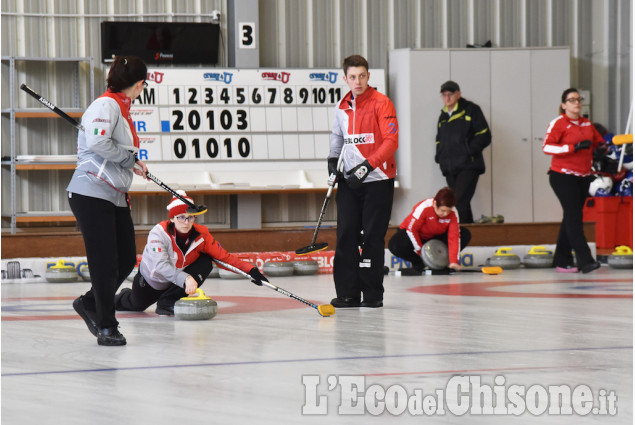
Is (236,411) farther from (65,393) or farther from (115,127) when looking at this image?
(115,127)

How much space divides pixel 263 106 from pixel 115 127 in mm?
6305

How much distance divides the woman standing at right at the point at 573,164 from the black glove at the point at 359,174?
2.76 m

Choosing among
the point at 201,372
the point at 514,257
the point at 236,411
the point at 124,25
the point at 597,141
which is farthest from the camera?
the point at 124,25

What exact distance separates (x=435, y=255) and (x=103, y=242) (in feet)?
13.6

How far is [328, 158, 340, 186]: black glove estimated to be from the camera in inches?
193

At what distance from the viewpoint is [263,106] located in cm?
980

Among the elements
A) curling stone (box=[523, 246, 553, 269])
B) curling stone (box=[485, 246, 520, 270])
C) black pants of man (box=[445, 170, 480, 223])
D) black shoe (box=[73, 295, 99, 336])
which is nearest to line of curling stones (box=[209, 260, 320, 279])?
curling stone (box=[485, 246, 520, 270])

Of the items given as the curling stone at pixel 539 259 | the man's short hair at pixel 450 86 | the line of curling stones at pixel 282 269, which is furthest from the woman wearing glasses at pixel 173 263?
the man's short hair at pixel 450 86

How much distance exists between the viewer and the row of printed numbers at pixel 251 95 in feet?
31.5

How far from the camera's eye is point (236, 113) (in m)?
9.73

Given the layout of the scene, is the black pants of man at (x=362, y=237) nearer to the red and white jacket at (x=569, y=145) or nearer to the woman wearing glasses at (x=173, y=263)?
the woman wearing glasses at (x=173, y=263)

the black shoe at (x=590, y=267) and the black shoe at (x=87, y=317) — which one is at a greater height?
the black shoe at (x=87, y=317)

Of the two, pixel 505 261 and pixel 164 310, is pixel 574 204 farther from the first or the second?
pixel 164 310

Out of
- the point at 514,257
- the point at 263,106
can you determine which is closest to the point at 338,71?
the point at 263,106
